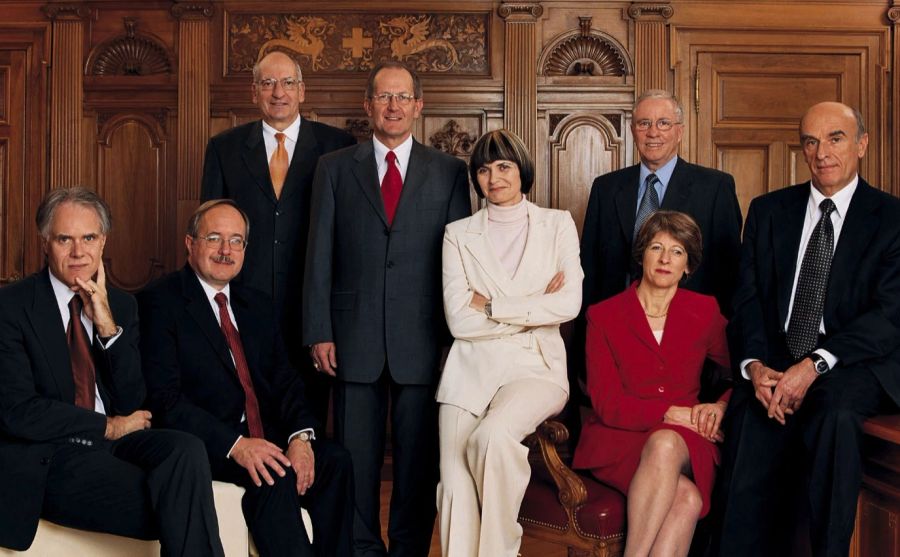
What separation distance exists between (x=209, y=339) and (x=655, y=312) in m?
1.53

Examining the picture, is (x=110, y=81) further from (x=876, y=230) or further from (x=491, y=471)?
(x=876, y=230)

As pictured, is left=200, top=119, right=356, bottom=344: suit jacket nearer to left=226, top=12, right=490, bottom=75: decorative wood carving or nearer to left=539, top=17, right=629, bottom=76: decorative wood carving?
left=226, top=12, right=490, bottom=75: decorative wood carving

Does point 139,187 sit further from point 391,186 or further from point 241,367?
point 241,367

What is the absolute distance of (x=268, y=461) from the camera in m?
3.00

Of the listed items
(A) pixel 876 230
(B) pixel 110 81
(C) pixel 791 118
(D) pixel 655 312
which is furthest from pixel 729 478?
(B) pixel 110 81

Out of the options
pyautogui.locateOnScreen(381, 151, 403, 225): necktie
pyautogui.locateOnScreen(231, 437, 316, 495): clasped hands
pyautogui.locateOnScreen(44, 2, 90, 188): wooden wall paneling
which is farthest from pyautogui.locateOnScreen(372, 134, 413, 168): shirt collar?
pyautogui.locateOnScreen(44, 2, 90, 188): wooden wall paneling

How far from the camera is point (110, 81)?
562 centimetres

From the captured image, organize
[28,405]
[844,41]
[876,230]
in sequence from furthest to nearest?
[844,41] < [876,230] < [28,405]

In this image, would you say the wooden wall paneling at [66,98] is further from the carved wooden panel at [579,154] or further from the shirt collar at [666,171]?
the shirt collar at [666,171]

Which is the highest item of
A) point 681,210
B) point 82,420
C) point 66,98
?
point 66,98

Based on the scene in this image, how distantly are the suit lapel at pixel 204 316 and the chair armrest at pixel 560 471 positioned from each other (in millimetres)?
1070

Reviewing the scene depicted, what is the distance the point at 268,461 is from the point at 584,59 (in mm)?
3503

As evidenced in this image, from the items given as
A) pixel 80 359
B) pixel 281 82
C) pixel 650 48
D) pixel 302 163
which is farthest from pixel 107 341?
pixel 650 48

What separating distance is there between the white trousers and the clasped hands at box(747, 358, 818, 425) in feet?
2.23
